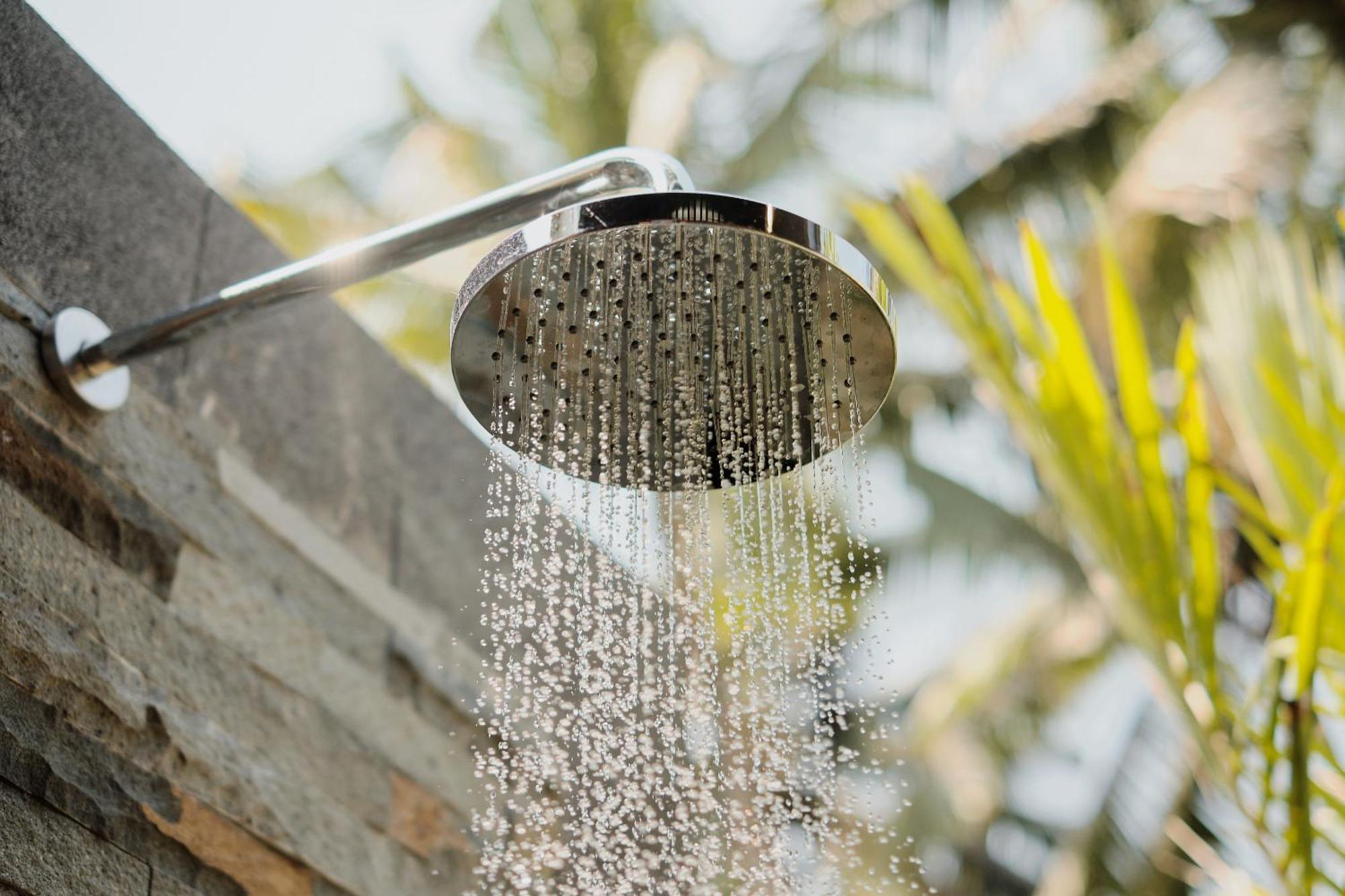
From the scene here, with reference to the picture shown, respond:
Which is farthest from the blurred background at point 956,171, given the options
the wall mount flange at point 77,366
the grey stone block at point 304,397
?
the wall mount flange at point 77,366

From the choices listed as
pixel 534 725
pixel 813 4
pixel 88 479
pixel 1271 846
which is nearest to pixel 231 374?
pixel 88 479

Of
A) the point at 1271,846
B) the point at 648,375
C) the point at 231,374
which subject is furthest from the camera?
the point at 231,374

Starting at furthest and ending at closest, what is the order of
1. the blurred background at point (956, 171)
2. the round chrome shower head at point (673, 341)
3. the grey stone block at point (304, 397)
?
the blurred background at point (956, 171) < the grey stone block at point (304, 397) < the round chrome shower head at point (673, 341)

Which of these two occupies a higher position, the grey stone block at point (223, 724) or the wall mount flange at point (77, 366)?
the wall mount flange at point (77, 366)

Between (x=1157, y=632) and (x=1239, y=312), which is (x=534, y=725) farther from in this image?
(x=1239, y=312)

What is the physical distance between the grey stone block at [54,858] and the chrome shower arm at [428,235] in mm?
515

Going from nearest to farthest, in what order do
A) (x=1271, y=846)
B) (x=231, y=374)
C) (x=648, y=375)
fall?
1. (x=648, y=375)
2. (x=1271, y=846)
3. (x=231, y=374)

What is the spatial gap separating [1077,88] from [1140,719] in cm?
306

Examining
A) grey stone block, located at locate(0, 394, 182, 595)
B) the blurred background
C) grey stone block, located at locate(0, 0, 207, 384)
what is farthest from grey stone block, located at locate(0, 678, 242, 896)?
the blurred background

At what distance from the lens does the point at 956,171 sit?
265 inches

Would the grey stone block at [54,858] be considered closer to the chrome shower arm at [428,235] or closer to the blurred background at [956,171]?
the chrome shower arm at [428,235]

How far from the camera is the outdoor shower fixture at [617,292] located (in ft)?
4.39

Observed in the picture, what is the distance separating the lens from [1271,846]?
1.59 m

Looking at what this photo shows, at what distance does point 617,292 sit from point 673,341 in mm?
84
